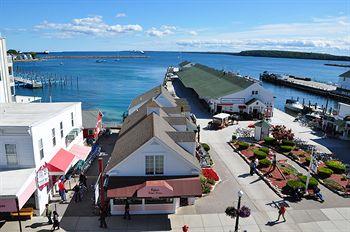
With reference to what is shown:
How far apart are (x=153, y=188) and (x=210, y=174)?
8378 mm

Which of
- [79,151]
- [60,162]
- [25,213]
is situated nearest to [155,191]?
[60,162]

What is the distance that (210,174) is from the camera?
2820 centimetres

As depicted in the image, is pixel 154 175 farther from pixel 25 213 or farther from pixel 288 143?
pixel 288 143

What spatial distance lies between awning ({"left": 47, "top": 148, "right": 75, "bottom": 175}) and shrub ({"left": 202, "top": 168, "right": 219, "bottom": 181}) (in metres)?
11.9

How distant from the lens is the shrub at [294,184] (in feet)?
83.4

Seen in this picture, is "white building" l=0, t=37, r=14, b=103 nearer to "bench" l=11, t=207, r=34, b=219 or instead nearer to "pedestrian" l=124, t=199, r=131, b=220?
"bench" l=11, t=207, r=34, b=219

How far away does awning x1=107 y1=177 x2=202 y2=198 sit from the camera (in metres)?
21.3

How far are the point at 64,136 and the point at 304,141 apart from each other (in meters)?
29.2

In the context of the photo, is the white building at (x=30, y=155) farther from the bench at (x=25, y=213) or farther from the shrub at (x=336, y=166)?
the shrub at (x=336, y=166)

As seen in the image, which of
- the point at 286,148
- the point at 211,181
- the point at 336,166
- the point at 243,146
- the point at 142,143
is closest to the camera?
the point at 142,143

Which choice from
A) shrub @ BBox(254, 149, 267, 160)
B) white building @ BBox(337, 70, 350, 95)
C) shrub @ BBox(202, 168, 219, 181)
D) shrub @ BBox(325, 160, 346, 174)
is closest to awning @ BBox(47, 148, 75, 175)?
shrub @ BBox(202, 168, 219, 181)

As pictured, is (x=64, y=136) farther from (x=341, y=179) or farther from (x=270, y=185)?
(x=341, y=179)

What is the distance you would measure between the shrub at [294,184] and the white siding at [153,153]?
8.84m

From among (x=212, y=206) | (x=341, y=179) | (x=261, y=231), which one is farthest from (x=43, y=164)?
(x=341, y=179)
